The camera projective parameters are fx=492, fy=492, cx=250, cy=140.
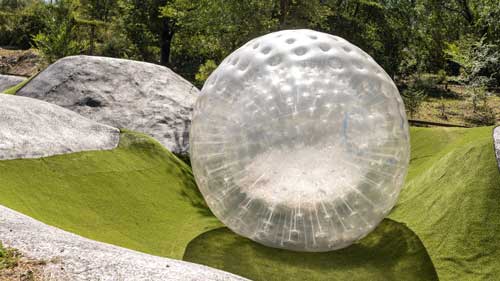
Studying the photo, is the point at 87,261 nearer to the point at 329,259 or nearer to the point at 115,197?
the point at 329,259

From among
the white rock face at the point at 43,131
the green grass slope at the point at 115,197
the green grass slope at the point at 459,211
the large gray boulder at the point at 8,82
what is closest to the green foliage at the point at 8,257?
the green grass slope at the point at 115,197

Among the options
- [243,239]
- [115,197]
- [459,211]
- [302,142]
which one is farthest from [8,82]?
[459,211]

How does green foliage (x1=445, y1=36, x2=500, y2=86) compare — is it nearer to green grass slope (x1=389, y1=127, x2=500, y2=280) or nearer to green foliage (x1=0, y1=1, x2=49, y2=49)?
green grass slope (x1=389, y1=127, x2=500, y2=280)

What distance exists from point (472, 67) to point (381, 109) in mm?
14334

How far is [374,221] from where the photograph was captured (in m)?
6.73

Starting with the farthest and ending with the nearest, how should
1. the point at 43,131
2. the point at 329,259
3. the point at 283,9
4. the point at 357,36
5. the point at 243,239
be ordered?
the point at 357,36, the point at 283,9, the point at 43,131, the point at 243,239, the point at 329,259

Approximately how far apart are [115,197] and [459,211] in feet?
17.7

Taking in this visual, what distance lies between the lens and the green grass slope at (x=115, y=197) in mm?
7133

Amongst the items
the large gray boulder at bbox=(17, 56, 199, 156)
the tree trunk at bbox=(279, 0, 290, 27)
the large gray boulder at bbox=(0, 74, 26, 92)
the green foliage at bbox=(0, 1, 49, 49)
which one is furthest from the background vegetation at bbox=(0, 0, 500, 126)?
the green foliage at bbox=(0, 1, 49, 49)

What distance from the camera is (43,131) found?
29.2ft

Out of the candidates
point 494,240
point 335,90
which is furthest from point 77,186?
point 494,240

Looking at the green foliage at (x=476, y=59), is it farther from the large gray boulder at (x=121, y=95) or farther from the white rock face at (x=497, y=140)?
the large gray boulder at (x=121, y=95)

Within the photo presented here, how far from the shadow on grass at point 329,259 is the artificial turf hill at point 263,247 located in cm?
1

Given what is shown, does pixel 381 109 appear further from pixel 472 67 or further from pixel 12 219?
pixel 472 67
